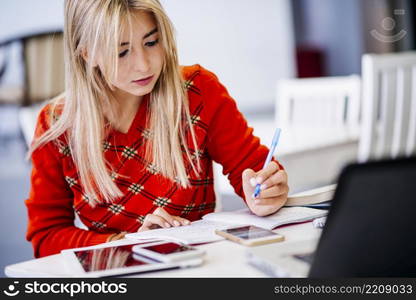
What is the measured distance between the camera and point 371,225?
607mm

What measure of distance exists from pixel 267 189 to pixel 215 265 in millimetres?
331

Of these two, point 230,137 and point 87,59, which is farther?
point 230,137

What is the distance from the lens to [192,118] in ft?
4.45

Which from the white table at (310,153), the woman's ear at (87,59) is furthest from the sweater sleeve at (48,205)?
the white table at (310,153)

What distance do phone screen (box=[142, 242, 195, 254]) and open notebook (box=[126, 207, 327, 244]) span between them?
86mm

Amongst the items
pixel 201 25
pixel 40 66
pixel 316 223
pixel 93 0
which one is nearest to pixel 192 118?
pixel 93 0

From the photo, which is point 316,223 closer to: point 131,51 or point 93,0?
point 131,51

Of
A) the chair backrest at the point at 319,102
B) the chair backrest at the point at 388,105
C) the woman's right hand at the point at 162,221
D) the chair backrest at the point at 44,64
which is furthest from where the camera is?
the chair backrest at the point at 44,64

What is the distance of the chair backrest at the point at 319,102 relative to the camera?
104 inches

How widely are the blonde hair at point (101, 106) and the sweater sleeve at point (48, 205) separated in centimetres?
3

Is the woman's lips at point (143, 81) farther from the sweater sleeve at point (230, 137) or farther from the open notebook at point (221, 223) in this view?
the open notebook at point (221, 223)

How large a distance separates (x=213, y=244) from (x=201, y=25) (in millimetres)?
4144

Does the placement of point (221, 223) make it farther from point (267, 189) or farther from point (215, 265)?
point (215, 265)

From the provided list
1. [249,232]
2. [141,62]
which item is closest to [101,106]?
[141,62]
